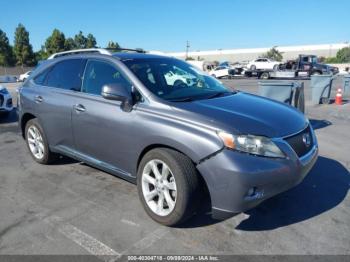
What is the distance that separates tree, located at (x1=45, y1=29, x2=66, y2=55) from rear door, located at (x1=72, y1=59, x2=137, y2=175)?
61.9m

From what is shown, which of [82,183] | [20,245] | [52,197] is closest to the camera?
[20,245]

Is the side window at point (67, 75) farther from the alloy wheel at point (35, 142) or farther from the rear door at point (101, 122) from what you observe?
the alloy wheel at point (35, 142)

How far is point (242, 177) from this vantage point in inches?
115

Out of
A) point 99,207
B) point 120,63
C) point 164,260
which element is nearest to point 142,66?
point 120,63

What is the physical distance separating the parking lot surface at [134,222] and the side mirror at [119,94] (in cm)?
118

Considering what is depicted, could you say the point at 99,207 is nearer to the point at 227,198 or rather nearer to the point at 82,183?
the point at 82,183

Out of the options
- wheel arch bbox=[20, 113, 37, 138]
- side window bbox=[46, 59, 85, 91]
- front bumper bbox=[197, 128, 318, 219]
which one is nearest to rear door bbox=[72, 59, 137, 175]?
side window bbox=[46, 59, 85, 91]

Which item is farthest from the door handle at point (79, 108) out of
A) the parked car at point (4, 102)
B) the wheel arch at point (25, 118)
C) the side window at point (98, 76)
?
the parked car at point (4, 102)

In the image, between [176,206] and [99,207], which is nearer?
[176,206]

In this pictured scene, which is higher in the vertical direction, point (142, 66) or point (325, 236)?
point (142, 66)

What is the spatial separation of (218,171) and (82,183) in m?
2.38

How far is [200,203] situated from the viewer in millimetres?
3285

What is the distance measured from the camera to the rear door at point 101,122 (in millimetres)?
3781

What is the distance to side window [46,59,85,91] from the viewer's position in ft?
15.0
